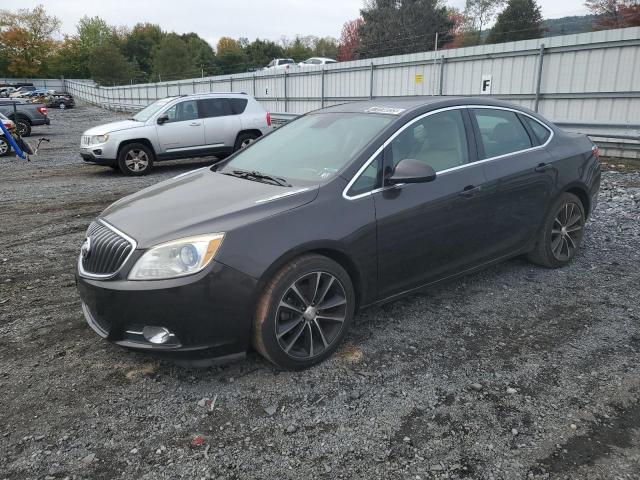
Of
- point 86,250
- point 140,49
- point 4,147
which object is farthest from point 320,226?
point 140,49

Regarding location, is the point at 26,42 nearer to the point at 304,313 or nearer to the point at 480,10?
the point at 480,10

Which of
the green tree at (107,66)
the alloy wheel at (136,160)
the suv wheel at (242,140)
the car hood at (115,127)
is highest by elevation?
the green tree at (107,66)

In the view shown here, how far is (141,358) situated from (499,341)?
98.6 inches

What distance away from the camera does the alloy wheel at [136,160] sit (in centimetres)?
1134

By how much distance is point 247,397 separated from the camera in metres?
3.04

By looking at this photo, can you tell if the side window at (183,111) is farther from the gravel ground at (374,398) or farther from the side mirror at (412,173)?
the side mirror at (412,173)

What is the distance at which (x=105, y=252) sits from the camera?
10.4 ft

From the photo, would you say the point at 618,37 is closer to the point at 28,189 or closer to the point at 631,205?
the point at 631,205

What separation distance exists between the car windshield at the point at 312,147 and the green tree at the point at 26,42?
300 ft

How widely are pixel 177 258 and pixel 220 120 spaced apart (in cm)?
981

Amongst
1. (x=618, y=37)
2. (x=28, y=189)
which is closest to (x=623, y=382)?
(x=618, y=37)

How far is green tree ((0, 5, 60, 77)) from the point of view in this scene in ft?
263

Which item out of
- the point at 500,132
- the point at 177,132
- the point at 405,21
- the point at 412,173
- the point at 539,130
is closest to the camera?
the point at 412,173

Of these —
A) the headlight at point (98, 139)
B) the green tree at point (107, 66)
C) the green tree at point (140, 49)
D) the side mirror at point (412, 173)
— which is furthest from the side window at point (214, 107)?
the green tree at point (140, 49)
